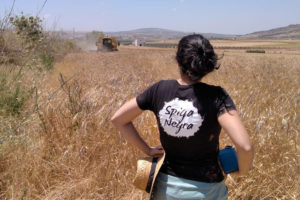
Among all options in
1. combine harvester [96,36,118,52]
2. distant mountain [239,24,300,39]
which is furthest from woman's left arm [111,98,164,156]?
distant mountain [239,24,300,39]

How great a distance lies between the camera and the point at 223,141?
282 cm

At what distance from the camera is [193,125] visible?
139cm

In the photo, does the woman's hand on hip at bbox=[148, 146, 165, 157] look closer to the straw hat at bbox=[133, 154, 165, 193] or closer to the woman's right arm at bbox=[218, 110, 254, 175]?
the straw hat at bbox=[133, 154, 165, 193]

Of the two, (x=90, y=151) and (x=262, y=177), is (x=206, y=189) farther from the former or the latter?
(x=90, y=151)

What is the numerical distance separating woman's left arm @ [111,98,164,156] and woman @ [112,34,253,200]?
0.01 meters

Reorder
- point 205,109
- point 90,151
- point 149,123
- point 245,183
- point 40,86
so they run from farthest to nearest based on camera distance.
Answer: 1. point 40,86
2. point 149,123
3. point 90,151
4. point 245,183
5. point 205,109

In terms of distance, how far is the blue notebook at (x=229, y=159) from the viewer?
4.77 ft

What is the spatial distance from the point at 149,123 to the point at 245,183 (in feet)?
4.31

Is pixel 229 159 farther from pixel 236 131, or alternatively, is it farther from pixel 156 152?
pixel 156 152

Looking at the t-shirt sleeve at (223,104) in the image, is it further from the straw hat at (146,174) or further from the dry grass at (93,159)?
the dry grass at (93,159)

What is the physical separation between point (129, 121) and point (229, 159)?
25.9 inches

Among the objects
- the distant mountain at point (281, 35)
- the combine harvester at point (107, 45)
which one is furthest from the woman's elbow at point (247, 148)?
the distant mountain at point (281, 35)

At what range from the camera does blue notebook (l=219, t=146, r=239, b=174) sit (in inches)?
57.2

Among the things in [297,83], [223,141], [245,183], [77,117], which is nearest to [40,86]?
[77,117]
